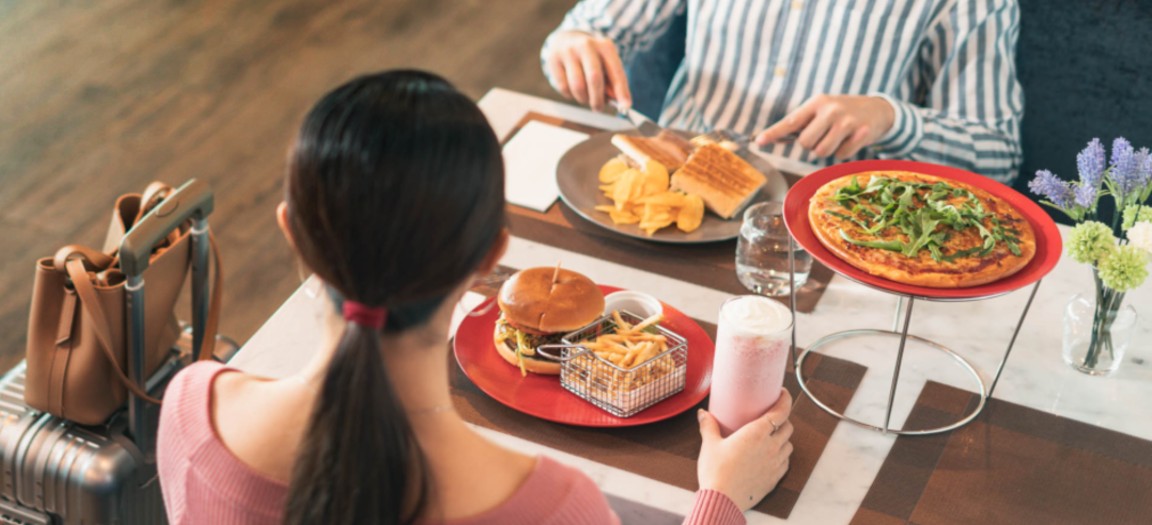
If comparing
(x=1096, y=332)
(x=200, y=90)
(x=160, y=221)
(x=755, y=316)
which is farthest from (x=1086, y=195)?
(x=200, y=90)

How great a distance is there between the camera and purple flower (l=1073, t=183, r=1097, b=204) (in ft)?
4.38

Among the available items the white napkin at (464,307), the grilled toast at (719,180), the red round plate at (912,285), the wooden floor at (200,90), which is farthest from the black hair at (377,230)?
the wooden floor at (200,90)

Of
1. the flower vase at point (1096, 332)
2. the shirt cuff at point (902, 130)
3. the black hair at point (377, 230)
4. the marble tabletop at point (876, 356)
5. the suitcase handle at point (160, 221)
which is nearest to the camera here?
the black hair at point (377, 230)

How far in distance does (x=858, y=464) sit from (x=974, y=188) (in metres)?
0.38

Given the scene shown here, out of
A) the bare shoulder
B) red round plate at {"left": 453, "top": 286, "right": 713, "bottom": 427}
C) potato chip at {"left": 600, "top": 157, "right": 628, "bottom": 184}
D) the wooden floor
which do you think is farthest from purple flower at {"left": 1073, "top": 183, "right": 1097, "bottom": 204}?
the wooden floor

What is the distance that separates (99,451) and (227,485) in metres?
0.73

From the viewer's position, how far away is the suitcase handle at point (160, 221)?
1544 millimetres

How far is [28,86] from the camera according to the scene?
3.79m

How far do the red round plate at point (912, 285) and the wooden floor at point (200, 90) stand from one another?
5.83 ft

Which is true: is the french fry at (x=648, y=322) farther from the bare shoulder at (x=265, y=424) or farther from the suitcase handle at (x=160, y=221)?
the suitcase handle at (x=160, y=221)

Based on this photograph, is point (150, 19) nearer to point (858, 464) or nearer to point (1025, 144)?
point (1025, 144)

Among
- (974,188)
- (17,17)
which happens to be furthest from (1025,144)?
(17,17)

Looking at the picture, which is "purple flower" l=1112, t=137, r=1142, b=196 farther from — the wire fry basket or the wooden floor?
the wooden floor

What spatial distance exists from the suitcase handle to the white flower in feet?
4.02
